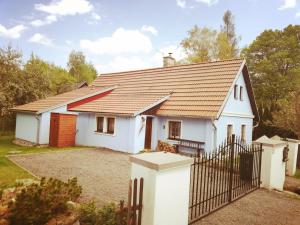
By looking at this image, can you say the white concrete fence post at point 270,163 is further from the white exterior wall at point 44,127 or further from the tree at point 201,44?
the tree at point 201,44

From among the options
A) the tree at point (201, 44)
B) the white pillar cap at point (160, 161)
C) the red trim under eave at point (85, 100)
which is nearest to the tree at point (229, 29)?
the tree at point (201, 44)

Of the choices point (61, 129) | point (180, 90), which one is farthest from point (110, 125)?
point (180, 90)

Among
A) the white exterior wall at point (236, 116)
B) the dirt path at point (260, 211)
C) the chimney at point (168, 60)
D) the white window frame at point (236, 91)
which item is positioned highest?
the chimney at point (168, 60)

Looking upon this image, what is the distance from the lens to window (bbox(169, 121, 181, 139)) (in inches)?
673

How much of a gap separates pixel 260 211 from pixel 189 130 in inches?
366

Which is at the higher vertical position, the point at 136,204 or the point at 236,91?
the point at 236,91

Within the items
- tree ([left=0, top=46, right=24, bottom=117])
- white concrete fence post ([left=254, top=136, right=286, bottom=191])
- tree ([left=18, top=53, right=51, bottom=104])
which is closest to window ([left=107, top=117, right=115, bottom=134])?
tree ([left=0, top=46, right=24, bottom=117])

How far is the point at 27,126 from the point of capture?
18.6 metres

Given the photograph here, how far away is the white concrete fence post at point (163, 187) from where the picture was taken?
168 inches

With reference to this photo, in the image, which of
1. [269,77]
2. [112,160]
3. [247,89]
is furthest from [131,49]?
[112,160]

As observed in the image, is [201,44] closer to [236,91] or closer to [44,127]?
[236,91]

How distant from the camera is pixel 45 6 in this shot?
14445 mm

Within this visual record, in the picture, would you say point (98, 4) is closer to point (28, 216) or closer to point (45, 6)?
point (45, 6)

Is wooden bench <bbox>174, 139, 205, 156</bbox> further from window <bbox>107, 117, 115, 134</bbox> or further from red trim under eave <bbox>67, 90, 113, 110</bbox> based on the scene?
red trim under eave <bbox>67, 90, 113, 110</bbox>
